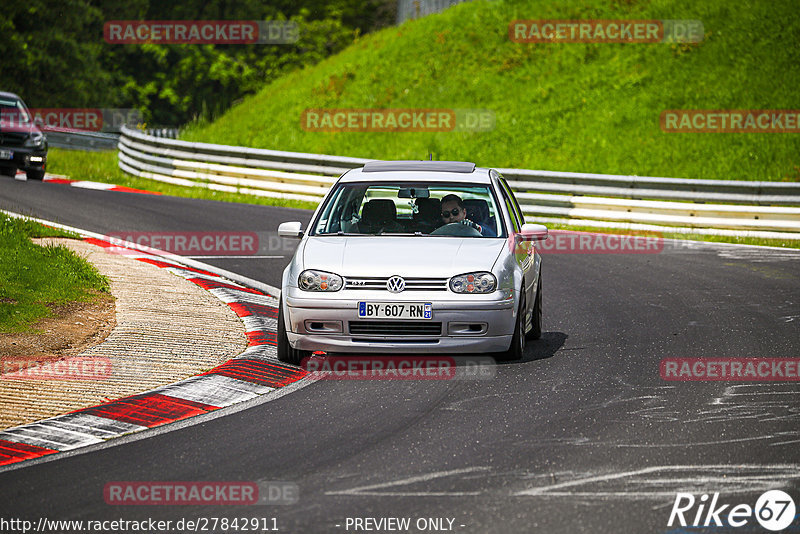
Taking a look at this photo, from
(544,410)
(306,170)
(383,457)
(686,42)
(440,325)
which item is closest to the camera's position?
(383,457)

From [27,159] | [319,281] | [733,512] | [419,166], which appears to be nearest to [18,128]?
[27,159]

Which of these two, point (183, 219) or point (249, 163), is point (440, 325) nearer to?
point (183, 219)

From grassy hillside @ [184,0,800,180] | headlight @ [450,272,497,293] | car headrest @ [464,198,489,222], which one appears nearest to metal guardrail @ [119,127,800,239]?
grassy hillside @ [184,0,800,180]

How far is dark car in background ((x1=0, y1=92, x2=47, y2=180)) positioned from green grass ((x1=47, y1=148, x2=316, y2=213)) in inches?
64.6

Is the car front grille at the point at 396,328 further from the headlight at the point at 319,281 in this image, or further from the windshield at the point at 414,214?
the windshield at the point at 414,214

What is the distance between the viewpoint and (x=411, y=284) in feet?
29.5

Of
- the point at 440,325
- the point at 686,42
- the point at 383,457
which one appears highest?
the point at 686,42

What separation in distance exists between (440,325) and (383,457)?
95.3 inches

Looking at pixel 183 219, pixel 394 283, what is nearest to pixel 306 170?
pixel 183 219

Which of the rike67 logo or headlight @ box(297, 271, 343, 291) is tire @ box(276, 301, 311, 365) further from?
the rike67 logo

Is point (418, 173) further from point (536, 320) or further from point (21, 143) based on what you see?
point (21, 143)

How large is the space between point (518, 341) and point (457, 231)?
1253 mm

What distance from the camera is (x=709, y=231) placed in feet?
68.5

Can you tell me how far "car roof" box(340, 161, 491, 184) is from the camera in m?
10.5
